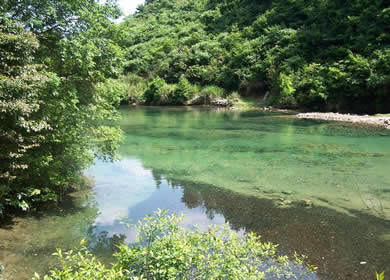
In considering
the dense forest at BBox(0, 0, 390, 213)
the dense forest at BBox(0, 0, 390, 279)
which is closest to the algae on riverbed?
the dense forest at BBox(0, 0, 390, 279)

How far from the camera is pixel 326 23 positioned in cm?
4944

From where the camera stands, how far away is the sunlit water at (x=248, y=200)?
796cm

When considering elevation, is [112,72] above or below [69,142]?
above

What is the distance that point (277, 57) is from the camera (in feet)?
171

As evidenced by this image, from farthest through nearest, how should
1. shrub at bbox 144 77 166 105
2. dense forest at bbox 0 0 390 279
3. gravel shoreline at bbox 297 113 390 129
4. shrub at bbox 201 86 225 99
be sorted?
shrub at bbox 144 77 166 105 < shrub at bbox 201 86 225 99 < gravel shoreline at bbox 297 113 390 129 < dense forest at bbox 0 0 390 279

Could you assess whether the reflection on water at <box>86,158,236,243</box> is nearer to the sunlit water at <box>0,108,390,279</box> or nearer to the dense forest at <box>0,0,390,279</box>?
the sunlit water at <box>0,108,390,279</box>

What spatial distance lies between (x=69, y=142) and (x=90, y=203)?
2.29 meters

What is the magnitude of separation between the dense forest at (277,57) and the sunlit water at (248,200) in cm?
1649

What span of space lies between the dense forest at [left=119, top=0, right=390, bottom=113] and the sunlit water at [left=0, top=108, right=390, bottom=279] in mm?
16490

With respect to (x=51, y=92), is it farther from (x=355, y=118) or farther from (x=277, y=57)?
(x=277, y=57)

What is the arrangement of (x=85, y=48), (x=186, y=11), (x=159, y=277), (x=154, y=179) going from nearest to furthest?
(x=159, y=277) → (x=85, y=48) → (x=154, y=179) → (x=186, y=11)

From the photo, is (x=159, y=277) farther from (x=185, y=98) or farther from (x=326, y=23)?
(x=185, y=98)

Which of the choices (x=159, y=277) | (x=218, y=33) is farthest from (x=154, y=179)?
(x=218, y=33)

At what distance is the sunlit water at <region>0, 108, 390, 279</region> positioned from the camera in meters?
7.96
